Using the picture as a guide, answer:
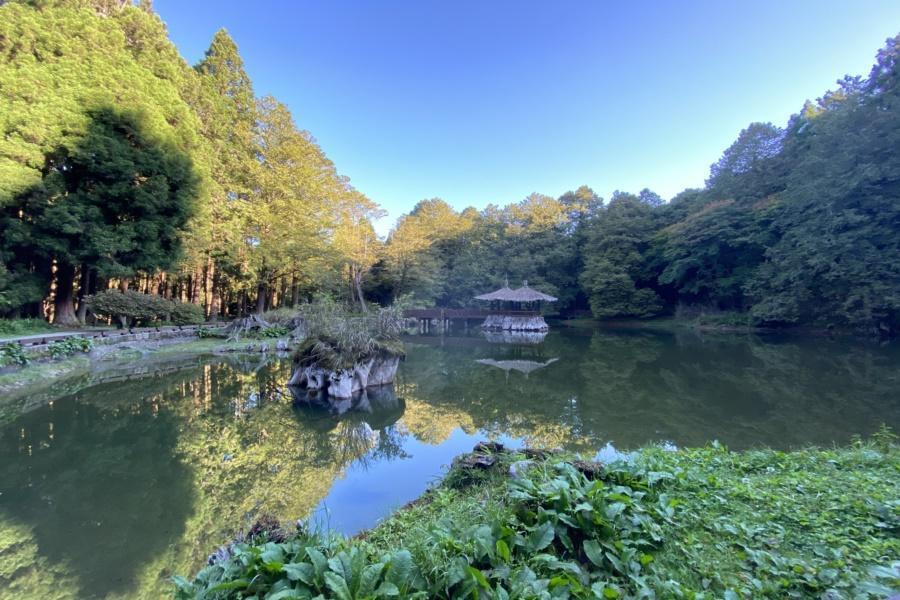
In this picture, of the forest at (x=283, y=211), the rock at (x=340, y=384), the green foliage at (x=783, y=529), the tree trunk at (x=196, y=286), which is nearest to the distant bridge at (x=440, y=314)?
Answer: the forest at (x=283, y=211)

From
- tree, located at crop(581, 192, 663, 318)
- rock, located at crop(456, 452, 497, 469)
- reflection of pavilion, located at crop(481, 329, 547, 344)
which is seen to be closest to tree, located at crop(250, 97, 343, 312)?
reflection of pavilion, located at crop(481, 329, 547, 344)

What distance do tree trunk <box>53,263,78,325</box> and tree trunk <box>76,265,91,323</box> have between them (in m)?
0.33

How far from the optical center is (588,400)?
7.44 metres

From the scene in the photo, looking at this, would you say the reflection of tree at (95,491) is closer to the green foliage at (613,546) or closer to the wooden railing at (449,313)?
the green foliage at (613,546)

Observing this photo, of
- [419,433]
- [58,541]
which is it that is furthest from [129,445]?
[419,433]

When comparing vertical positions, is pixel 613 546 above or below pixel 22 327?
below

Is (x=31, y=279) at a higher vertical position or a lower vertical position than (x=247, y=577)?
higher

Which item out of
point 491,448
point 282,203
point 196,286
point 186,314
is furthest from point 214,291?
point 491,448

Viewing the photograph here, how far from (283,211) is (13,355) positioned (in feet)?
38.9

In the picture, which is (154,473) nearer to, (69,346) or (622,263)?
(69,346)

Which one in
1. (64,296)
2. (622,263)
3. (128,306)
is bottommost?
(128,306)

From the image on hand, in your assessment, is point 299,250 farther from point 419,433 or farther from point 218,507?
point 218,507

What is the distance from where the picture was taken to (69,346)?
9.05 meters

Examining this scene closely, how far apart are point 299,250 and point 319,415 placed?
44.6 ft
